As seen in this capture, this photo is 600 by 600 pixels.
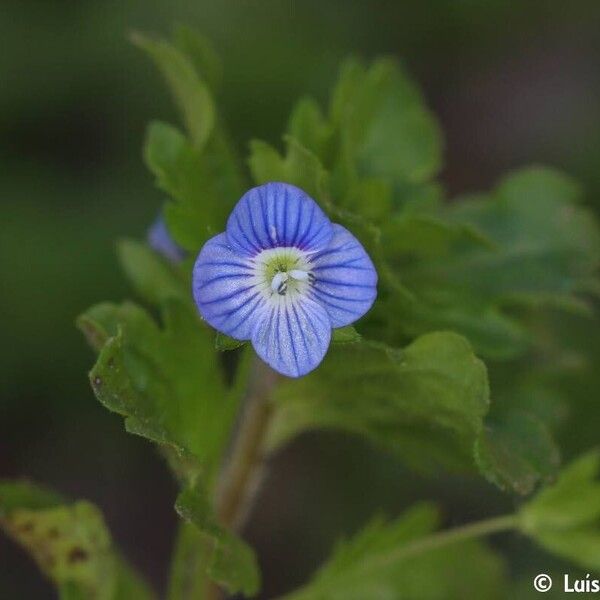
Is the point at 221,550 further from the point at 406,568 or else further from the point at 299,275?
the point at 406,568

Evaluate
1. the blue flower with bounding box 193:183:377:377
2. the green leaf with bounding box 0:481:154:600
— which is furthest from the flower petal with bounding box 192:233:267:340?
the green leaf with bounding box 0:481:154:600

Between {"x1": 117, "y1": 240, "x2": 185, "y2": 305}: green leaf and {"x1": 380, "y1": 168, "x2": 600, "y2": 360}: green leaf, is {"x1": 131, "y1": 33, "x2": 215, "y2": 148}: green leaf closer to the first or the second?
{"x1": 117, "y1": 240, "x2": 185, "y2": 305}: green leaf

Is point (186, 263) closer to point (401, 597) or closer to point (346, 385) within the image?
point (346, 385)

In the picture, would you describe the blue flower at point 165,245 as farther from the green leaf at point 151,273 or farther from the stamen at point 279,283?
the stamen at point 279,283

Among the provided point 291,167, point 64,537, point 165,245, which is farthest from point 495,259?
point 64,537

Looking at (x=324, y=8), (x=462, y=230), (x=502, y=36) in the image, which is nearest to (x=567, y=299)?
(x=462, y=230)

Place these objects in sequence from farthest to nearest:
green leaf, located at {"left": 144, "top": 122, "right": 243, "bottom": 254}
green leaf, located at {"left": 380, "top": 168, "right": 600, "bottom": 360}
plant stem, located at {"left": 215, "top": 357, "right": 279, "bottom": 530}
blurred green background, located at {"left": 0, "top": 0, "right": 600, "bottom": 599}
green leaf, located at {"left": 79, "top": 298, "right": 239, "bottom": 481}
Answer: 1. blurred green background, located at {"left": 0, "top": 0, "right": 600, "bottom": 599}
2. plant stem, located at {"left": 215, "top": 357, "right": 279, "bottom": 530}
3. green leaf, located at {"left": 380, "top": 168, "right": 600, "bottom": 360}
4. green leaf, located at {"left": 144, "top": 122, "right": 243, "bottom": 254}
5. green leaf, located at {"left": 79, "top": 298, "right": 239, "bottom": 481}
